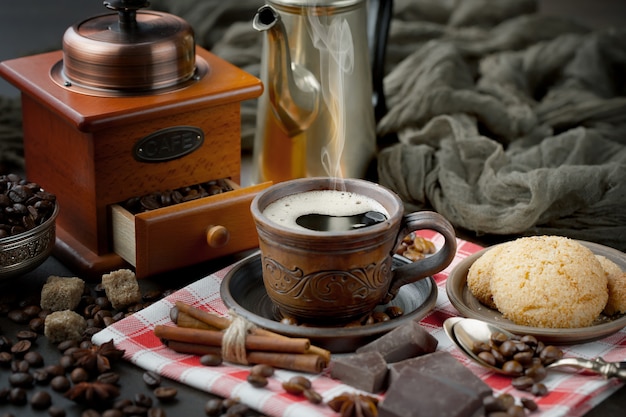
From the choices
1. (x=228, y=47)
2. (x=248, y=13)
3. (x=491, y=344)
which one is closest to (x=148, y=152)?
(x=491, y=344)

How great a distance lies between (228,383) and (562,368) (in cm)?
48

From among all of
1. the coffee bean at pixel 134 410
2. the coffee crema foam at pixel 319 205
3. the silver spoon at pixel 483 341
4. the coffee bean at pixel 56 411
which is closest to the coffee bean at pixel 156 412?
the coffee bean at pixel 134 410

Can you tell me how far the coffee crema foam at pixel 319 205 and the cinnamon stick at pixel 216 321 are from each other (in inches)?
6.6

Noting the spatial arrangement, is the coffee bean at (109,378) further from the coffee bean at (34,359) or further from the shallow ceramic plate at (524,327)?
the shallow ceramic plate at (524,327)

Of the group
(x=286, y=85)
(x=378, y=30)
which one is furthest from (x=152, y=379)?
(x=378, y=30)

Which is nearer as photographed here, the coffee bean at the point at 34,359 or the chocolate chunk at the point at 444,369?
the chocolate chunk at the point at 444,369

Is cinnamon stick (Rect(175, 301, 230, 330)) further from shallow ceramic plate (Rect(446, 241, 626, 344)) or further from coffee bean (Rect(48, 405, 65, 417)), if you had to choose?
shallow ceramic plate (Rect(446, 241, 626, 344))

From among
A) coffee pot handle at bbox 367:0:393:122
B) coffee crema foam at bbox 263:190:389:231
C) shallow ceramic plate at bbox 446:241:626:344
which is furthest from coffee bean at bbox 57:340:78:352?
coffee pot handle at bbox 367:0:393:122

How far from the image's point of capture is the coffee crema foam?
150 cm

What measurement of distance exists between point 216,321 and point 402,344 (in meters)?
0.29

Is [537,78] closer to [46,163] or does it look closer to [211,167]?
[211,167]

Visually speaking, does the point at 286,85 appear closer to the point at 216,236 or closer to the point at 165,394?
the point at 216,236

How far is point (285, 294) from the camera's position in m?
1.47

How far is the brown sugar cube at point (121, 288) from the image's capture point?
1.62 m
